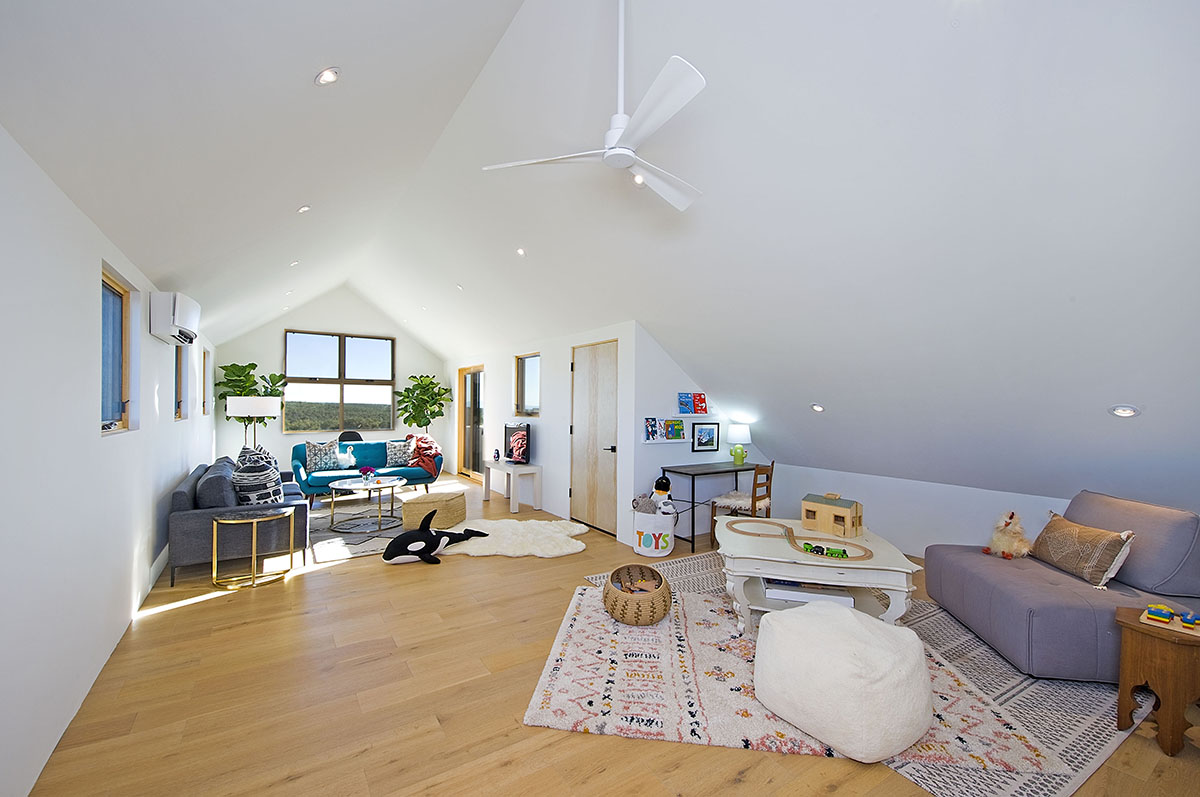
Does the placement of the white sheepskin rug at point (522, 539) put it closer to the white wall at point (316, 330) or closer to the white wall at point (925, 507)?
the white wall at point (925, 507)

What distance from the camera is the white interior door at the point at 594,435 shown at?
5500 mm

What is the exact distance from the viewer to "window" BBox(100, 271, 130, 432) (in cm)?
312

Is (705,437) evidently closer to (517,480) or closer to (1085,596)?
(517,480)

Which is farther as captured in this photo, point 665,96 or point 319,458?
point 319,458

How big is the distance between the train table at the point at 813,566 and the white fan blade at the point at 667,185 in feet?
6.87

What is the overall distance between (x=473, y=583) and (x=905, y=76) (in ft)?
13.7

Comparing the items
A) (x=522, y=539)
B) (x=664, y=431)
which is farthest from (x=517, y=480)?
(x=664, y=431)

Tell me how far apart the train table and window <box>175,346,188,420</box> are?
545cm

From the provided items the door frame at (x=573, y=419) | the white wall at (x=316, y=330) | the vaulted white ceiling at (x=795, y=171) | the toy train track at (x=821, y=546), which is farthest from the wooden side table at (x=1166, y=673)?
the white wall at (x=316, y=330)

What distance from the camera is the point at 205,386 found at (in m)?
7.32

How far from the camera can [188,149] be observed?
2328mm

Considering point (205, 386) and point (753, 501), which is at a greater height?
point (205, 386)

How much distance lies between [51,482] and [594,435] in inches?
169

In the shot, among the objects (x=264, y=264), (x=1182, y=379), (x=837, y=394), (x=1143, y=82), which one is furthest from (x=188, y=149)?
(x=1182, y=379)
